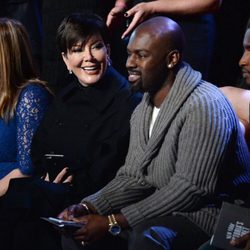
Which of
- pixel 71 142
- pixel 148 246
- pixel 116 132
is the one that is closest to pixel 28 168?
pixel 71 142

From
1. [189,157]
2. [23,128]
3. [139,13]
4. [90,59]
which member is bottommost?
[23,128]

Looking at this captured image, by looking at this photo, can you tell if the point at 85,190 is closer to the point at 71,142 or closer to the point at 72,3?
the point at 71,142

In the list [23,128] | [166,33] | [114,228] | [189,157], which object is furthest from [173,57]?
[23,128]

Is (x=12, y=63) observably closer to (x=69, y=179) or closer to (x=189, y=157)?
(x=69, y=179)

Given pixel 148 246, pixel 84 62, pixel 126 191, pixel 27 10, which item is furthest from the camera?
pixel 27 10

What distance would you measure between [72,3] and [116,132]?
808mm

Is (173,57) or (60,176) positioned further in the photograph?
(60,176)

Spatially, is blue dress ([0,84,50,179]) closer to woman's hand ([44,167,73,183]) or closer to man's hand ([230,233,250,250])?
woman's hand ([44,167,73,183])

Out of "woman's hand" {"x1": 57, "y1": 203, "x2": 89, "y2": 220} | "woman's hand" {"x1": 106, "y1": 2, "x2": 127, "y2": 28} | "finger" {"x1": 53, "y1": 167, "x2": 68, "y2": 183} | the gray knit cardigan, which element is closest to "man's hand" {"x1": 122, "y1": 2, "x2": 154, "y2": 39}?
"woman's hand" {"x1": 106, "y1": 2, "x2": 127, "y2": 28}

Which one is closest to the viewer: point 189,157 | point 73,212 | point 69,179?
point 189,157

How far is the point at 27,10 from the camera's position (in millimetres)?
3279

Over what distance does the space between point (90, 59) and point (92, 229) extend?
34.0 inches

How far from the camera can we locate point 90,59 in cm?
276

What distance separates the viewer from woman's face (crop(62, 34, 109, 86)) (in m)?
2.77
